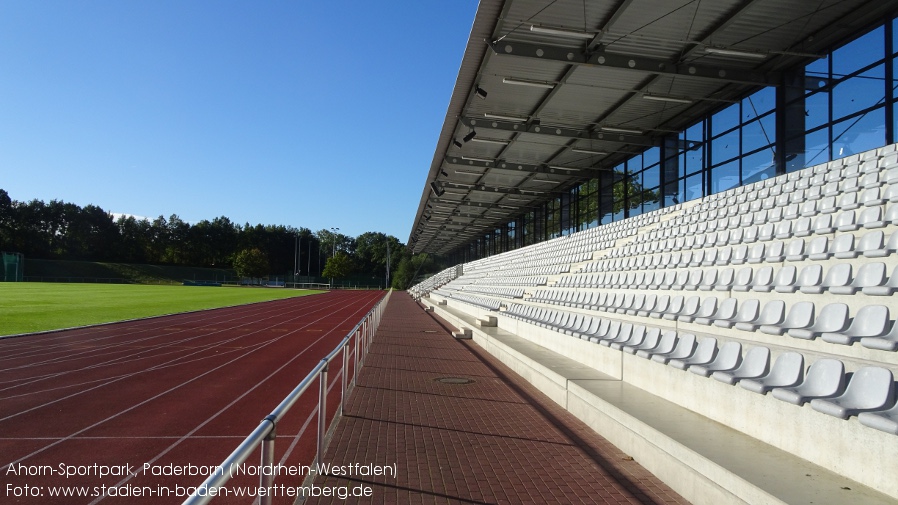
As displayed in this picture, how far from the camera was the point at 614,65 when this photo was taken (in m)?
12.7

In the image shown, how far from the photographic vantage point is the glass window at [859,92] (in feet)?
35.6

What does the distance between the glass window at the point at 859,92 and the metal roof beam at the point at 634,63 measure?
5.78 ft

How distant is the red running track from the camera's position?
5055 millimetres

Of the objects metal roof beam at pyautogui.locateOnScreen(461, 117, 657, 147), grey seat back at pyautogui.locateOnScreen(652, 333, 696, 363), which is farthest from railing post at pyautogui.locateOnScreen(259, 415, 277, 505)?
metal roof beam at pyautogui.locateOnScreen(461, 117, 657, 147)

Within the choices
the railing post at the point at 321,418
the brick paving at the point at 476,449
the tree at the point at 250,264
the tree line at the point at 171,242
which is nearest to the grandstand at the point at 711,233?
the brick paving at the point at 476,449

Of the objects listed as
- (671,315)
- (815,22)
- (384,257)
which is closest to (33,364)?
(671,315)

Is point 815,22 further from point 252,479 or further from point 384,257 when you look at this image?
point 384,257

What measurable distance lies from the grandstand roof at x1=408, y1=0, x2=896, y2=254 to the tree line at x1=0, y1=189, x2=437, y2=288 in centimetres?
6308

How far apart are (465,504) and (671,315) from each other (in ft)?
16.5

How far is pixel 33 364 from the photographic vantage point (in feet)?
36.3

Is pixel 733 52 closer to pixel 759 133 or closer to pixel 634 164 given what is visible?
pixel 759 133

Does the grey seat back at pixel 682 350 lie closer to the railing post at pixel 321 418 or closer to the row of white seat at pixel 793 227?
the row of white seat at pixel 793 227

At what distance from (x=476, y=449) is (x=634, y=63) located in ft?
34.3

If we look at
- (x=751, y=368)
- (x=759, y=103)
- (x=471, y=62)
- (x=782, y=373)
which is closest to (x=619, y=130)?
(x=759, y=103)
